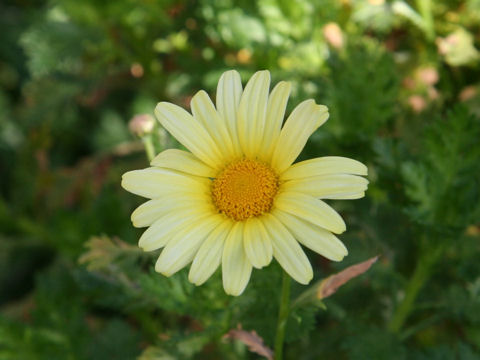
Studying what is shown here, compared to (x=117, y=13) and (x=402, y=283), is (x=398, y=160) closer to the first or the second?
(x=402, y=283)

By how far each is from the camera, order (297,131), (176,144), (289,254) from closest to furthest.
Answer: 1. (289,254)
2. (297,131)
3. (176,144)

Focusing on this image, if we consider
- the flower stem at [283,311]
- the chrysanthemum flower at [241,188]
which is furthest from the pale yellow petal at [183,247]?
the flower stem at [283,311]

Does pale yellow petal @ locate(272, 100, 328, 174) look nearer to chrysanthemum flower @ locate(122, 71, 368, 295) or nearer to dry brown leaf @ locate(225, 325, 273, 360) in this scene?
chrysanthemum flower @ locate(122, 71, 368, 295)

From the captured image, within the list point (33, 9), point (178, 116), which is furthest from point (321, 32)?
point (33, 9)

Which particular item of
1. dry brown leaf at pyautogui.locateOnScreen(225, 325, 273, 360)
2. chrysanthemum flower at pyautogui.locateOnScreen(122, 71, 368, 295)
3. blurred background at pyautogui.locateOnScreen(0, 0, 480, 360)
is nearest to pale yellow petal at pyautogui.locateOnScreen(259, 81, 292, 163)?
chrysanthemum flower at pyautogui.locateOnScreen(122, 71, 368, 295)

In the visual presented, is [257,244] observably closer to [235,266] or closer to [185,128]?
[235,266]

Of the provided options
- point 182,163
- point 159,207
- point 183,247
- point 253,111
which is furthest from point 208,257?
point 253,111

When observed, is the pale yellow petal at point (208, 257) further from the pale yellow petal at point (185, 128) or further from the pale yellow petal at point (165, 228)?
the pale yellow petal at point (185, 128)
